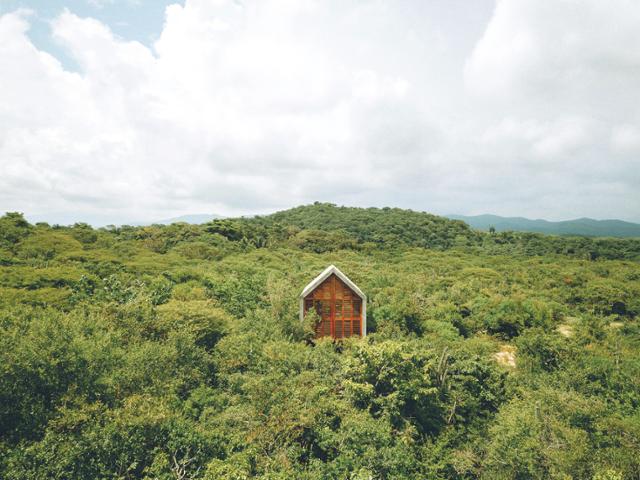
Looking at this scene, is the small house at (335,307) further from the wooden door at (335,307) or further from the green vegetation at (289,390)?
the green vegetation at (289,390)

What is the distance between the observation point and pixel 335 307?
22562mm

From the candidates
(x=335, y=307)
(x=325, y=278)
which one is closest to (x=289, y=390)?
(x=335, y=307)

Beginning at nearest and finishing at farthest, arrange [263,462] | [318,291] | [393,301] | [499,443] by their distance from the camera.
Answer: [263,462], [499,443], [318,291], [393,301]

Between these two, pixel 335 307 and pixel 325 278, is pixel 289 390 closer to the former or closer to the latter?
pixel 335 307

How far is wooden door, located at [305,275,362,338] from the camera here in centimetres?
2253

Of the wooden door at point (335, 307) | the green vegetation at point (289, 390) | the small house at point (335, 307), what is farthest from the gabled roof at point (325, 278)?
the green vegetation at point (289, 390)

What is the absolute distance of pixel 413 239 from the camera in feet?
299

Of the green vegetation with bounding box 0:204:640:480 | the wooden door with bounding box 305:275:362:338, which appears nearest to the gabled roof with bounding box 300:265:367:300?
the wooden door with bounding box 305:275:362:338

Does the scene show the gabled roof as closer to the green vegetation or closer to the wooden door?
the wooden door

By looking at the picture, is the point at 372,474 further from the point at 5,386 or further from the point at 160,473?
the point at 5,386

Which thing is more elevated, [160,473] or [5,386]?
[5,386]

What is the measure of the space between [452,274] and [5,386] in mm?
41166

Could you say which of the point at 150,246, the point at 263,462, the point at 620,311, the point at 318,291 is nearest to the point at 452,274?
the point at 620,311

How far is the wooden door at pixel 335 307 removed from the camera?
73.9ft
